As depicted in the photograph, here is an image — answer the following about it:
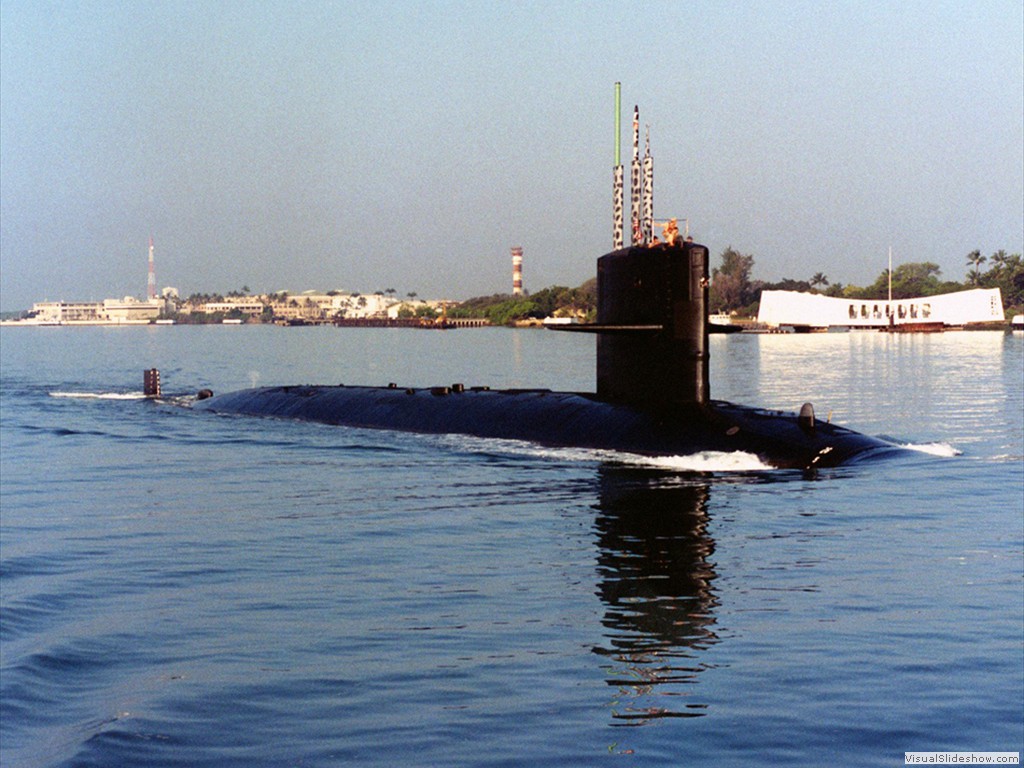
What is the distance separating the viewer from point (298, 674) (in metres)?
9.89

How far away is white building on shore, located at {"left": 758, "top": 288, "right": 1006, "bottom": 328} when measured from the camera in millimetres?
145250

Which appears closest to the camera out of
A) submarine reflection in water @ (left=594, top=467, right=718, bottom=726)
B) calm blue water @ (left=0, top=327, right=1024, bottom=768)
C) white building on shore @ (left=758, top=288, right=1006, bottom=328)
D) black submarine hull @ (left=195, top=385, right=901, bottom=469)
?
calm blue water @ (left=0, top=327, right=1024, bottom=768)

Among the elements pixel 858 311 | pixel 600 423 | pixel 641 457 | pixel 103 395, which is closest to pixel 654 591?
pixel 641 457

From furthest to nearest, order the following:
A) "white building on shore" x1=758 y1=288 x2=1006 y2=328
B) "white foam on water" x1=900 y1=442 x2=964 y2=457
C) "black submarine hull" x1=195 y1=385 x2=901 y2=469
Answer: "white building on shore" x1=758 y1=288 x2=1006 y2=328
"white foam on water" x1=900 y1=442 x2=964 y2=457
"black submarine hull" x1=195 y1=385 x2=901 y2=469

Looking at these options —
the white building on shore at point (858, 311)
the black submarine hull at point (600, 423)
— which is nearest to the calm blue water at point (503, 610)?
the black submarine hull at point (600, 423)

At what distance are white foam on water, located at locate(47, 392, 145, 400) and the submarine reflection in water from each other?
28.1 m

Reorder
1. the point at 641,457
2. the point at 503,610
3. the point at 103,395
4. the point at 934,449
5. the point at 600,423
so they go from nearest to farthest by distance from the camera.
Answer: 1. the point at 503,610
2. the point at 641,457
3. the point at 600,423
4. the point at 934,449
5. the point at 103,395

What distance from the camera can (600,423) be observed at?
81.1 ft

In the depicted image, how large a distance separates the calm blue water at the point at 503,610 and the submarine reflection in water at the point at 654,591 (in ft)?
0.15

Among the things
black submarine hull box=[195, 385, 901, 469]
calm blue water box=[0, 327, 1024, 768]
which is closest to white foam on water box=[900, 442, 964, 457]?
calm blue water box=[0, 327, 1024, 768]

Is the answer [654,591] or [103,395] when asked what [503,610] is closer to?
[654,591]

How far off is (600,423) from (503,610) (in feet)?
42.1

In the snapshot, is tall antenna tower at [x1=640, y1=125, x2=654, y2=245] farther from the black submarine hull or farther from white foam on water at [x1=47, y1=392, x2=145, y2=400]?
white foam on water at [x1=47, y1=392, x2=145, y2=400]

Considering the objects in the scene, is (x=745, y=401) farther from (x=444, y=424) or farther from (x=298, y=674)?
(x=298, y=674)
